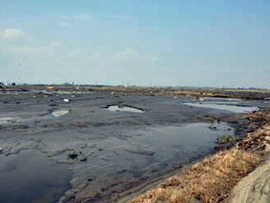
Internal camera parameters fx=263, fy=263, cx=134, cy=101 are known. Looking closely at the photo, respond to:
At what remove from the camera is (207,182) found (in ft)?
40.9

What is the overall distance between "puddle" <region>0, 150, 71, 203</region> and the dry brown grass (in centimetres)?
511

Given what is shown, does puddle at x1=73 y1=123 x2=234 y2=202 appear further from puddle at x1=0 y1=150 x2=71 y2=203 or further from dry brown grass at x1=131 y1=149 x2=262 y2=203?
dry brown grass at x1=131 y1=149 x2=262 y2=203

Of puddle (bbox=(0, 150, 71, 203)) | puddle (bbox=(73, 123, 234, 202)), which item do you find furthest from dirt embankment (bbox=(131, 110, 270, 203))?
puddle (bbox=(0, 150, 71, 203))

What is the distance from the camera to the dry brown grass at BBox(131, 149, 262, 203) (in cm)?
1106

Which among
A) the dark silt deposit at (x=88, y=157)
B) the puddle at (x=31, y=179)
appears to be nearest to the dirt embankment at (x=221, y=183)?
the dark silt deposit at (x=88, y=157)

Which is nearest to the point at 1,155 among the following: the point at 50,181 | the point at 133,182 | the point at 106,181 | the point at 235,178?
the point at 50,181

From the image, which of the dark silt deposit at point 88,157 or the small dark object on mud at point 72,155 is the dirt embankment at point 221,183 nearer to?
the dark silt deposit at point 88,157

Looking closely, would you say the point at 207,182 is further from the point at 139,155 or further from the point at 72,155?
the point at 72,155

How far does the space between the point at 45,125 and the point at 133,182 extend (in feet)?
71.7

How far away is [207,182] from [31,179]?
393 inches

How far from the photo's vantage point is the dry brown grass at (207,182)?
11.1 m

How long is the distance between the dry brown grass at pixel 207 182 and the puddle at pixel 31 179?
201 inches

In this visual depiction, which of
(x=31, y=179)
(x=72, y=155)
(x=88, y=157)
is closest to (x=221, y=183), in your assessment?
(x=31, y=179)

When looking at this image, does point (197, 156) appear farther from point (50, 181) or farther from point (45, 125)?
point (45, 125)
